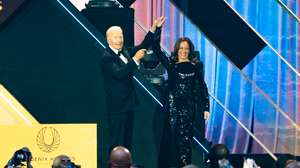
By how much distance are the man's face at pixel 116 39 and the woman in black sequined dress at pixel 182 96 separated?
0.31 metres

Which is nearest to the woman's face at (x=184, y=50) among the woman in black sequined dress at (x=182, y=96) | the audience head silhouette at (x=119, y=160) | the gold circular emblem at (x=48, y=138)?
the woman in black sequined dress at (x=182, y=96)

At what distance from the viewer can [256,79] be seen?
31.6 feet

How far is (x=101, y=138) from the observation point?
7621 millimetres

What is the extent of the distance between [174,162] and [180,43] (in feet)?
3.57

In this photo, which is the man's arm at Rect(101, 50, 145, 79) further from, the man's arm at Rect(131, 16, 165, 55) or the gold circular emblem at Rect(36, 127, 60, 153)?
the gold circular emblem at Rect(36, 127, 60, 153)

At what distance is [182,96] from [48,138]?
1268 millimetres

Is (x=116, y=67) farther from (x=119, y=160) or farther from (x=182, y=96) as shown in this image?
(x=119, y=160)

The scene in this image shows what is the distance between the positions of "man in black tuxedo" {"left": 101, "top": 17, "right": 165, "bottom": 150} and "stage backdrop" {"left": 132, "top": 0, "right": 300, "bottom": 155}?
227 cm

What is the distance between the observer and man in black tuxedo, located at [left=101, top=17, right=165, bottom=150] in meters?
7.29

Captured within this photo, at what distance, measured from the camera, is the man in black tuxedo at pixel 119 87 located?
287 inches

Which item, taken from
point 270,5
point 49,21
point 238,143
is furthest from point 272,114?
point 49,21

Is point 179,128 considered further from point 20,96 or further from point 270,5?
point 270,5

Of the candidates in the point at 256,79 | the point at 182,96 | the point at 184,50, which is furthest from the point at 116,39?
the point at 256,79

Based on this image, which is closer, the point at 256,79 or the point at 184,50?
the point at 184,50
